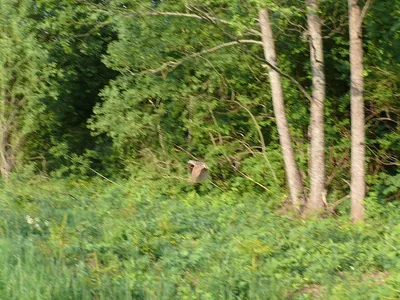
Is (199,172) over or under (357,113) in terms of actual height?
under

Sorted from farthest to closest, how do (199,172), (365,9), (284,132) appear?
(199,172) → (284,132) → (365,9)

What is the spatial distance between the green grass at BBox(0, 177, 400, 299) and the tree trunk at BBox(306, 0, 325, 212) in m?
0.70

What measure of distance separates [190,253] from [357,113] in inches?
156

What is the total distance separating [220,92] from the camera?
12898 mm

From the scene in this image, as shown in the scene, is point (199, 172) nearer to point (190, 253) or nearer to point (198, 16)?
point (198, 16)

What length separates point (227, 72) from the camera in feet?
40.9

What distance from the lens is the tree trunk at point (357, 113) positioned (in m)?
9.77

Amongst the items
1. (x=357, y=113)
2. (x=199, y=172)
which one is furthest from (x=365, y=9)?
(x=199, y=172)

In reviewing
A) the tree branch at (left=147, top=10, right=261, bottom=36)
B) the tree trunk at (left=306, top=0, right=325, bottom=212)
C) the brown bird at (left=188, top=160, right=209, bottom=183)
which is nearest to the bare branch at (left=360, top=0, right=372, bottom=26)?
the tree trunk at (left=306, top=0, right=325, bottom=212)

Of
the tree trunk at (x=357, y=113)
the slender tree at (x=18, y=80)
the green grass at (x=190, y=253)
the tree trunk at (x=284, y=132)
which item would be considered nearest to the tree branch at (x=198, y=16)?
the tree trunk at (x=284, y=132)

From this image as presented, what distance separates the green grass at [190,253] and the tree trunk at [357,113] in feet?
1.09

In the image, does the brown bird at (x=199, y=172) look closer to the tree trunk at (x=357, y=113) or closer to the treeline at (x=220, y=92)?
the treeline at (x=220, y=92)

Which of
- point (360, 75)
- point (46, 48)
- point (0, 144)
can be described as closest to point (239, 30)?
point (360, 75)

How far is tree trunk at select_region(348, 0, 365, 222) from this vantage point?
9.77 metres
